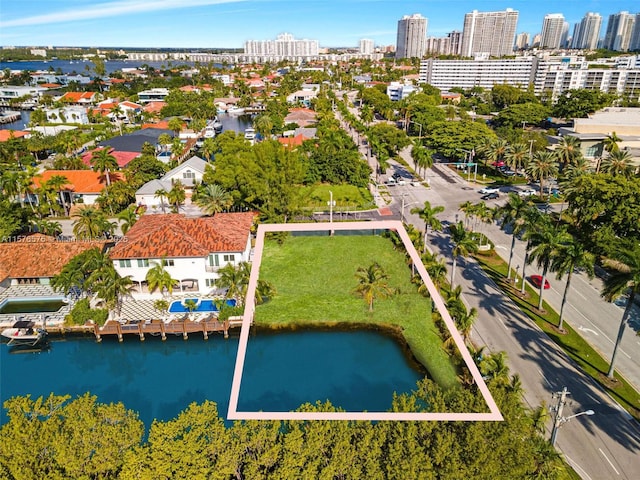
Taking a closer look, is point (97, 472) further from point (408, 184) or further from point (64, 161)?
point (64, 161)

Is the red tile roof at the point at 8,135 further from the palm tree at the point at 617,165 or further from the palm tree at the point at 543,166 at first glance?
the palm tree at the point at 617,165

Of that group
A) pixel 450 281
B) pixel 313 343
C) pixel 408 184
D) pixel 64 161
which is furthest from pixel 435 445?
pixel 64 161

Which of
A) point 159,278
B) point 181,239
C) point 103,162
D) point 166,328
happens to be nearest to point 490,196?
point 181,239

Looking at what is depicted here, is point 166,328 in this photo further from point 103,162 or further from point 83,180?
point 83,180

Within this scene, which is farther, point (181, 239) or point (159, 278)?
point (181, 239)

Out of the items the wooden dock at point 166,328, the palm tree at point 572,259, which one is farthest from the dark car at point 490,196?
the wooden dock at point 166,328

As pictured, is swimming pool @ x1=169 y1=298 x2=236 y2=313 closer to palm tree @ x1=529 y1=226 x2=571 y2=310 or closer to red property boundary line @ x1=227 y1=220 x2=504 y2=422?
palm tree @ x1=529 y1=226 x2=571 y2=310
